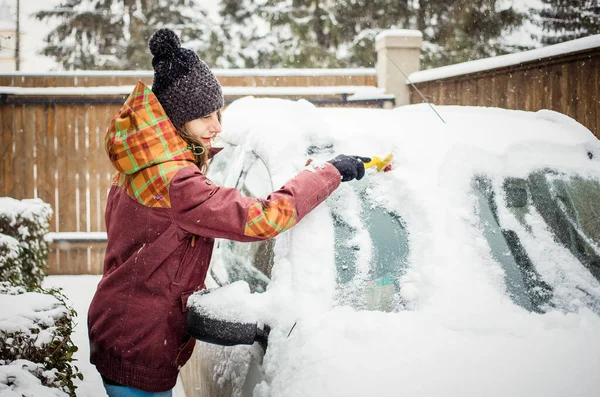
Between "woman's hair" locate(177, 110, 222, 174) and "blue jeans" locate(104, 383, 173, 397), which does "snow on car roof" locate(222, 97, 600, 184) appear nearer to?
"woman's hair" locate(177, 110, 222, 174)

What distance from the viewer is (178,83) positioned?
200cm

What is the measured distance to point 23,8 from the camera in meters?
15.6

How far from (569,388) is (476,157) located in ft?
3.10

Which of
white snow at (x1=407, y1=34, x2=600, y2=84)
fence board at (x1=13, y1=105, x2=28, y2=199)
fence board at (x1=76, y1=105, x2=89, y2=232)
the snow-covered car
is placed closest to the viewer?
the snow-covered car

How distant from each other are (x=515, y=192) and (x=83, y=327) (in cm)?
428

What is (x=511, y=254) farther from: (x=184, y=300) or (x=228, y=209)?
(x=184, y=300)

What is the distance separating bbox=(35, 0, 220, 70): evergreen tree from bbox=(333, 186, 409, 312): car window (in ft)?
43.9

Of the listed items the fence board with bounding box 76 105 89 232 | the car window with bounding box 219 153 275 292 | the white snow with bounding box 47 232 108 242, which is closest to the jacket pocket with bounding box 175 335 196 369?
the car window with bounding box 219 153 275 292

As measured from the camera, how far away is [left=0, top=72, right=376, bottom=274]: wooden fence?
724 cm

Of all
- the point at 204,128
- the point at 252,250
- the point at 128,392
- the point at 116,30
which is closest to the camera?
the point at 128,392

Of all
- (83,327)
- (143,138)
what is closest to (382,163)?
(143,138)

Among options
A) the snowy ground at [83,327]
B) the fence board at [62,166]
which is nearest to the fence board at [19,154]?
the fence board at [62,166]

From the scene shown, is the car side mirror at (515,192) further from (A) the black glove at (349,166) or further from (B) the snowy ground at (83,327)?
(B) the snowy ground at (83,327)

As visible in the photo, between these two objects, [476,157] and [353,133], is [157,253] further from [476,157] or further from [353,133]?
[476,157]
